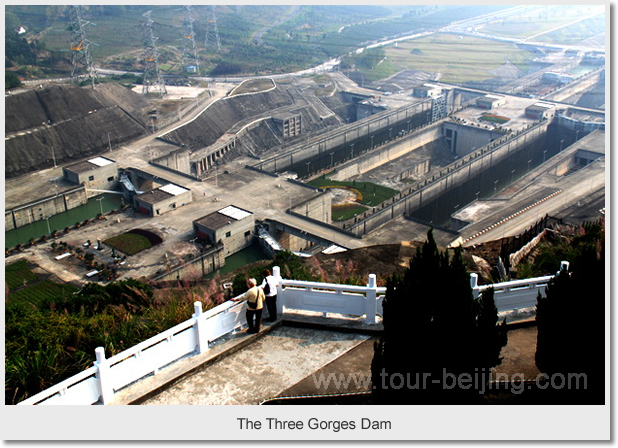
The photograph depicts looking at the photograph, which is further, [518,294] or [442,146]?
[442,146]

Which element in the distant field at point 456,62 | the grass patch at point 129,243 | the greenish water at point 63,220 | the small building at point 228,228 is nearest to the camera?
the grass patch at point 129,243

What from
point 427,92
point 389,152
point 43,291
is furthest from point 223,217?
point 427,92

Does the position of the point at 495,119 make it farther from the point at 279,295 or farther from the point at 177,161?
the point at 279,295

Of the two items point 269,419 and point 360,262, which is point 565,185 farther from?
point 269,419

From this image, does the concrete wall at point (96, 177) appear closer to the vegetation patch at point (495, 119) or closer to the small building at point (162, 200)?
the small building at point (162, 200)

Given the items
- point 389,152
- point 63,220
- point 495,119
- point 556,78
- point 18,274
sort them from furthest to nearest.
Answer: point 556,78 < point 495,119 < point 389,152 < point 63,220 < point 18,274

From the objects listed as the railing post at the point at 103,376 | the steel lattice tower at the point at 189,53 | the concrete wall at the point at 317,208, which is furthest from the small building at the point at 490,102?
the railing post at the point at 103,376

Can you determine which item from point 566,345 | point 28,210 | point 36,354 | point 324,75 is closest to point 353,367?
point 566,345

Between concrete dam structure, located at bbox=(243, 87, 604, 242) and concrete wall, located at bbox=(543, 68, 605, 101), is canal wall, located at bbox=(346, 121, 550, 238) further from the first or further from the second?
concrete wall, located at bbox=(543, 68, 605, 101)
